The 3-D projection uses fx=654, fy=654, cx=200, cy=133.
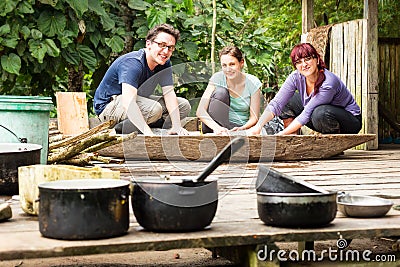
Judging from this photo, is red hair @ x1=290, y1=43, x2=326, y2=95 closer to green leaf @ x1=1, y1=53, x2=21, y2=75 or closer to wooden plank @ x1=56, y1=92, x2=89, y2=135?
wooden plank @ x1=56, y1=92, x2=89, y2=135

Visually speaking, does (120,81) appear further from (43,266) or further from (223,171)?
(43,266)

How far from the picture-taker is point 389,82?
833cm

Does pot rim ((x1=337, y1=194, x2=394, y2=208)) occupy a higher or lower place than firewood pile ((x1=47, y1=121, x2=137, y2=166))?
lower

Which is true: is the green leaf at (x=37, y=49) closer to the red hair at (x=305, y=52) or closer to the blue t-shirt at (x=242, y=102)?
the blue t-shirt at (x=242, y=102)

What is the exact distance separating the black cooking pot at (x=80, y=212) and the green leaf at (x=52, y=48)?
15.8 feet

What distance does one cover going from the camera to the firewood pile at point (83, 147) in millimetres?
4195

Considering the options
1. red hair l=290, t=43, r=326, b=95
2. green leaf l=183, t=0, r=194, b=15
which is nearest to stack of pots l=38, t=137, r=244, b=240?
red hair l=290, t=43, r=326, b=95

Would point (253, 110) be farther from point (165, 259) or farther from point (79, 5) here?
point (165, 259)

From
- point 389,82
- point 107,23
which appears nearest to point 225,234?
point 107,23

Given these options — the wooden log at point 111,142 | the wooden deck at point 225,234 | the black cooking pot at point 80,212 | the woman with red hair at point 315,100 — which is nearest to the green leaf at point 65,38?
the woman with red hair at point 315,100

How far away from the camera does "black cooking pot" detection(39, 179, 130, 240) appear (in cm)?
195

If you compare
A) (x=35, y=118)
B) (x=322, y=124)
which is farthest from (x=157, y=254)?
(x=322, y=124)

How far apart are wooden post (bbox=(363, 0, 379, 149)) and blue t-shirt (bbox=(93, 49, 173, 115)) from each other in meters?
2.34

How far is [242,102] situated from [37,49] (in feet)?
7.37
